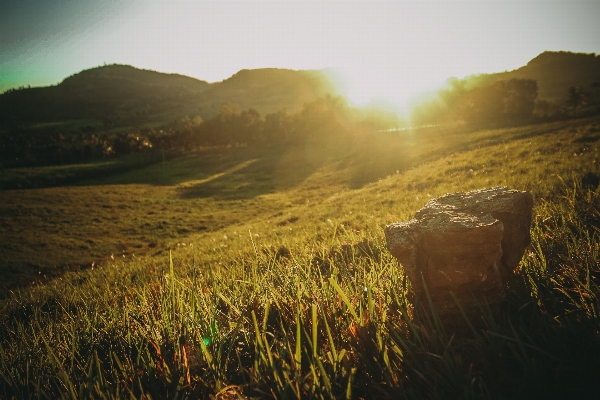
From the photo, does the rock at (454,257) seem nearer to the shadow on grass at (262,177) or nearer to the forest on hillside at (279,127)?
the shadow on grass at (262,177)

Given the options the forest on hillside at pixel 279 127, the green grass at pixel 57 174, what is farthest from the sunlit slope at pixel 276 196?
the forest on hillside at pixel 279 127

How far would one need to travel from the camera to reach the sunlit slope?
13742 millimetres

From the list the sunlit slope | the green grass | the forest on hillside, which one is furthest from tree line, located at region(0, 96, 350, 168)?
the sunlit slope

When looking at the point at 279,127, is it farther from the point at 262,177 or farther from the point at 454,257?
the point at 454,257

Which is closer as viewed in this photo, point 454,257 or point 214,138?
point 454,257

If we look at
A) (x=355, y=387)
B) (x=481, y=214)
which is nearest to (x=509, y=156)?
(x=481, y=214)

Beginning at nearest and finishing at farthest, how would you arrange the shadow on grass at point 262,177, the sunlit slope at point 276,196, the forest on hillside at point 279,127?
the sunlit slope at point 276,196, the shadow on grass at point 262,177, the forest on hillside at point 279,127

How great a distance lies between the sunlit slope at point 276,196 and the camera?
13742 mm

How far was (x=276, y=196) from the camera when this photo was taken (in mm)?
40219

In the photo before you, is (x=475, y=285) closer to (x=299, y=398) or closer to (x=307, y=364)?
(x=307, y=364)

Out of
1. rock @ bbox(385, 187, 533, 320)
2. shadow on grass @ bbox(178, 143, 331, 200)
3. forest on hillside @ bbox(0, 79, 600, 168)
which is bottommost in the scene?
shadow on grass @ bbox(178, 143, 331, 200)

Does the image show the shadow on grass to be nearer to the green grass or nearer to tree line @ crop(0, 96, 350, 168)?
tree line @ crop(0, 96, 350, 168)

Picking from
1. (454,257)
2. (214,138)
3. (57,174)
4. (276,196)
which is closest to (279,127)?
(214,138)

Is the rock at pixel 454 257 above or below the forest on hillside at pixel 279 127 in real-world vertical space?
below
